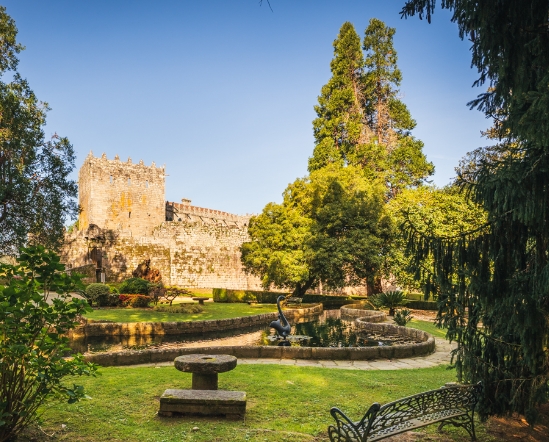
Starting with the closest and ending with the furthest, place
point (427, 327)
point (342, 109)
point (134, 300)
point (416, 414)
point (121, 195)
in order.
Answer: point (416, 414)
point (427, 327)
point (134, 300)
point (342, 109)
point (121, 195)

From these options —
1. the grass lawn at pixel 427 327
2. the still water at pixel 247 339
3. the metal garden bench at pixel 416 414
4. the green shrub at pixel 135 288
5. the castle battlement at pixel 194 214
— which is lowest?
the still water at pixel 247 339

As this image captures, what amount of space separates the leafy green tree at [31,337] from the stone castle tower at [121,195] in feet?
120

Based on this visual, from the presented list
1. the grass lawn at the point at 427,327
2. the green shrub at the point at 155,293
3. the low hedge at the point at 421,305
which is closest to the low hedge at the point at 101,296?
the green shrub at the point at 155,293

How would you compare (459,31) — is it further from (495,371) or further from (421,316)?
(421,316)

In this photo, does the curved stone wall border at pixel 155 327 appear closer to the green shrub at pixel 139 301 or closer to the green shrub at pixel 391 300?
the green shrub at pixel 139 301

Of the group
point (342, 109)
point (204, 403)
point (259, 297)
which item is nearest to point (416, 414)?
point (204, 403)

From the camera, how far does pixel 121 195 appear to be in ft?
133

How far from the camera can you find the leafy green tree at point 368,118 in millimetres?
31016

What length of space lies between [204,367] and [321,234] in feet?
61.8

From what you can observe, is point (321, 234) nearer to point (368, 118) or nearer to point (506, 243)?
point (368, 118)

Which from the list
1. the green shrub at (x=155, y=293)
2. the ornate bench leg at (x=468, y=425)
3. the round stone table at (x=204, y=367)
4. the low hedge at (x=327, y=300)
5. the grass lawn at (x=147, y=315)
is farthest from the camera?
the low hedge at (x=327, y=300)

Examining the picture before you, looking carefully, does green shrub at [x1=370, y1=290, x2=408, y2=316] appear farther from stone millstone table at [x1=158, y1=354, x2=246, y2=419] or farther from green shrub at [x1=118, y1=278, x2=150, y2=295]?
stone millstone table at [x1=158, y1=354, x2=246, y2=419]

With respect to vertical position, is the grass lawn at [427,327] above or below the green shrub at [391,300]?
below

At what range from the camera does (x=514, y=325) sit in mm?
3852
